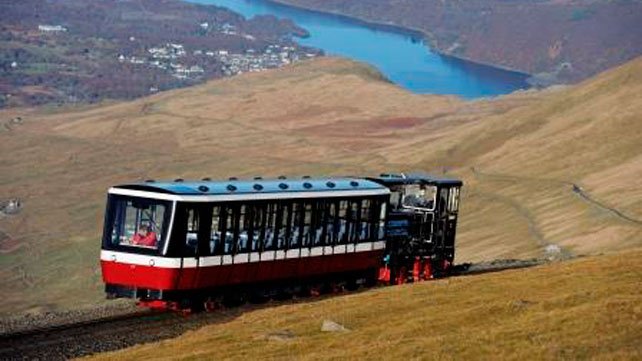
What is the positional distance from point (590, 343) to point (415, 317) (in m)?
8.22

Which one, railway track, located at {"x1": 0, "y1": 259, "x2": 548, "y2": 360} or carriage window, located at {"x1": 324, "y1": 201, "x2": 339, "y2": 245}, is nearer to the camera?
railway track, located at {"x1": 0, "y1": 259, "x2": 548, "y2": 360}

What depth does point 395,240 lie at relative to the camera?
191 feet

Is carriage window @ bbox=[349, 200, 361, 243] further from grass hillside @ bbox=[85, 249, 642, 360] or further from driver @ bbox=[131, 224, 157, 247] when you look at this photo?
driver @ bbox=[131, 224, 157, 247]

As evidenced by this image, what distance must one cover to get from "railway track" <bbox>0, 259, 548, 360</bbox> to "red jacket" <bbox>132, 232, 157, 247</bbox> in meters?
2.37

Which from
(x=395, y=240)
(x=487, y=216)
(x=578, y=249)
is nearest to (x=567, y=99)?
(x=487, y=216)

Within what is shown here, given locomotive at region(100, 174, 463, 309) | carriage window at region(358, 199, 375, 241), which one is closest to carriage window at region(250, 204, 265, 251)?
locomotive at region(100, 174, 463, 309)

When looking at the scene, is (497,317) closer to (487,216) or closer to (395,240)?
(395,240)

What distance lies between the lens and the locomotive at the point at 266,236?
44.2 meters

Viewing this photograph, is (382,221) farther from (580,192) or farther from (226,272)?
(580,192)

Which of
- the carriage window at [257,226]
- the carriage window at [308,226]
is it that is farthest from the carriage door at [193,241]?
the carriage window at [308,226]

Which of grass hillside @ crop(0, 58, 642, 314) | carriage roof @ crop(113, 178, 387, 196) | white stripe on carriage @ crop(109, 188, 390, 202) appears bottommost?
grass hillside @ crop(0, 58, 642, 314)

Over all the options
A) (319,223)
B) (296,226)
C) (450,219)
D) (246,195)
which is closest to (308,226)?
(319,223)

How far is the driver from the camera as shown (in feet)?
144

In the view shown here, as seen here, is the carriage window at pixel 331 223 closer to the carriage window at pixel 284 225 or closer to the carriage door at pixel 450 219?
the carriage window at pixel 284 225
